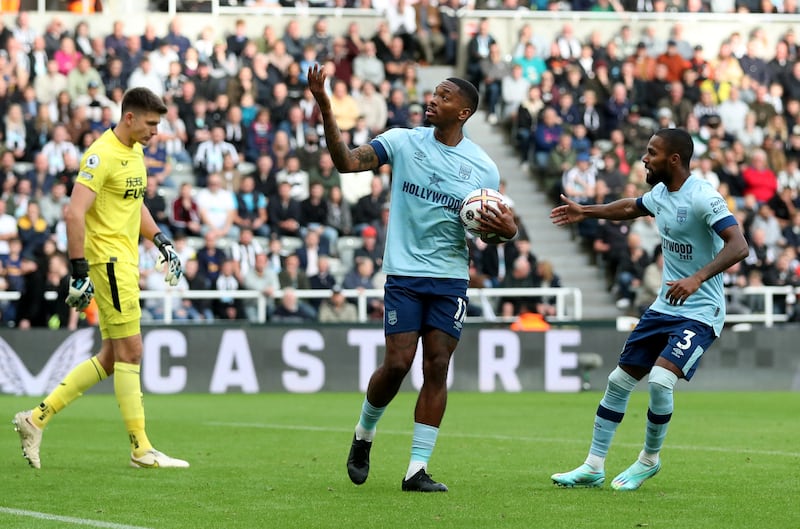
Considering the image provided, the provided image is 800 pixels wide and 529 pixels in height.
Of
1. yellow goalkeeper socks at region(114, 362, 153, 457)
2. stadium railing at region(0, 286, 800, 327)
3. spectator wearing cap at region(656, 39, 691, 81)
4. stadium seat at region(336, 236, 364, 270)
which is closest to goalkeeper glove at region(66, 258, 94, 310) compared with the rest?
yellow goalkeeper socks at region(114, 362, 153, 457)

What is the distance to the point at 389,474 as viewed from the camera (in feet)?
32.7

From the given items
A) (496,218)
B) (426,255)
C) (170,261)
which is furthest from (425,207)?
(170,261)

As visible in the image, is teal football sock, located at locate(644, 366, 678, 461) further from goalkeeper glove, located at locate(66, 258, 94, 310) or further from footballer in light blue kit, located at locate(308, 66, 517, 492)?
goalkeeper glove, located at locate(66, 258, 94, 310)

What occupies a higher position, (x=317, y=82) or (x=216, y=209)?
(x=317, y=82)

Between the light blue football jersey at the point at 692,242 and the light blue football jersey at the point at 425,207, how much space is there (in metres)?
1.21

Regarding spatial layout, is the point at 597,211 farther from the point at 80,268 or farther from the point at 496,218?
the point at 80,268

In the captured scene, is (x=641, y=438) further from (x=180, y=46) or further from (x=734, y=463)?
(x=180, y=46)

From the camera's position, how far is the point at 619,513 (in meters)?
7.86

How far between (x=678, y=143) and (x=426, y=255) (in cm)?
167

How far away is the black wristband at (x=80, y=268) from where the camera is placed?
9797 mm

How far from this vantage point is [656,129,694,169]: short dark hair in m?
9.13

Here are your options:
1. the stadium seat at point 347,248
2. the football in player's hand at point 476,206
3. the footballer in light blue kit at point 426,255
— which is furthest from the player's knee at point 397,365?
the stadium seat at point 347,248

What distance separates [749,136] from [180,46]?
11.0 metres

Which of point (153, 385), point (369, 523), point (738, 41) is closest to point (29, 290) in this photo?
point (153, 385)
